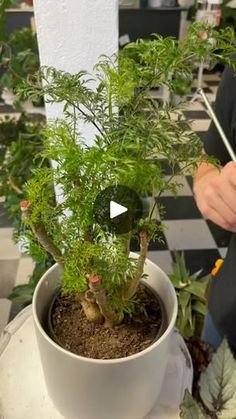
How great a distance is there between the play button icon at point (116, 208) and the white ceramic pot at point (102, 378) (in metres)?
0.14

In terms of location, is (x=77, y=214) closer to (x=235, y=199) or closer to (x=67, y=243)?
(x=67, y=243)

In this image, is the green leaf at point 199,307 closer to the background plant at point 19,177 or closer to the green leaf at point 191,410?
the background plant at point 19,177

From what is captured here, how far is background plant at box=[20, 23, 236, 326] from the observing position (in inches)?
14.0

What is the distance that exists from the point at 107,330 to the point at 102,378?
0.07 metres

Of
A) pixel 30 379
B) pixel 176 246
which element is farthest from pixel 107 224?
pixel 176 246

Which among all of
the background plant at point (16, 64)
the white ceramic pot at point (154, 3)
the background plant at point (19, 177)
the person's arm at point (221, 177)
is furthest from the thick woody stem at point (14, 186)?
the white ceramic pot at point (154, 3)

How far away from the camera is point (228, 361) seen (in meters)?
0.44

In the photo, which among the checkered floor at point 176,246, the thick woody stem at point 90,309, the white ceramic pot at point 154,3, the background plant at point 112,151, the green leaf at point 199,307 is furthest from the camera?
the white ceramic pot at point 154,3

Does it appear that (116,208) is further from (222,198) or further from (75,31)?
(75,31)

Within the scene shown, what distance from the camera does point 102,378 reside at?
0.42 metres

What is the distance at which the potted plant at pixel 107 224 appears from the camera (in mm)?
361

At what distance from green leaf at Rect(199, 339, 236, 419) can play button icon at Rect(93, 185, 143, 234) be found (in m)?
0.19

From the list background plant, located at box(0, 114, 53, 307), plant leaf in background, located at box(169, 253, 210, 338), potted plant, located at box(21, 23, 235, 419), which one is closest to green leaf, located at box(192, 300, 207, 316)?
plant leaf in background, located at box(169, 253, 210, 338)

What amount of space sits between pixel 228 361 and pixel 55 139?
1.02 feet
